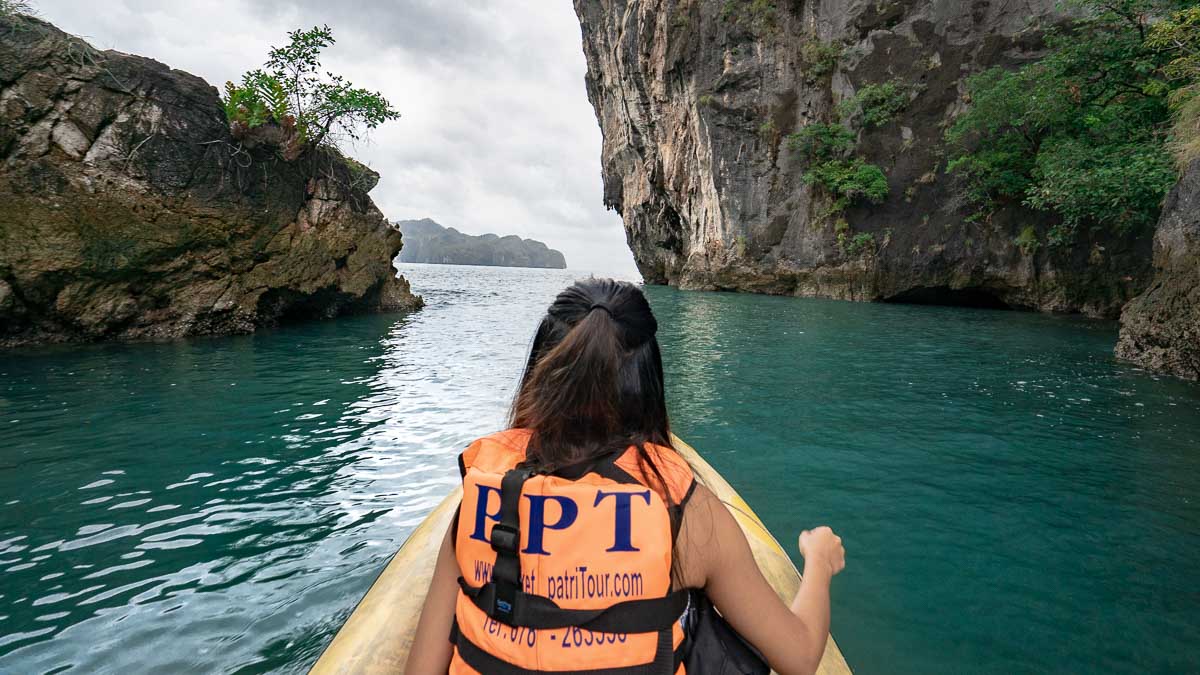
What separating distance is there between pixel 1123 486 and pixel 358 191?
1715 centimetres

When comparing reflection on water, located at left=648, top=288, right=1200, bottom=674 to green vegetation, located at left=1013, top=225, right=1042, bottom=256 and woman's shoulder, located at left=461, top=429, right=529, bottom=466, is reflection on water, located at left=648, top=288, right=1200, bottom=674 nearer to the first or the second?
woman's shoulder, located at left=461, top=429, right=529, bottom=466

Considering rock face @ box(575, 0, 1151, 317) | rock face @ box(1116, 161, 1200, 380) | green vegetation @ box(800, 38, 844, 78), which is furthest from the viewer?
green vegetation @ box(800, 38, 844, 78)

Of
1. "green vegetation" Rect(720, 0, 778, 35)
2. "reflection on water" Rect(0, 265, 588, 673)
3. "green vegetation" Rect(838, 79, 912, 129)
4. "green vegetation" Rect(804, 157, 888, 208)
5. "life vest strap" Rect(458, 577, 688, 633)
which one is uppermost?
"green vegetation" Rect(720, 0, 778, 35)

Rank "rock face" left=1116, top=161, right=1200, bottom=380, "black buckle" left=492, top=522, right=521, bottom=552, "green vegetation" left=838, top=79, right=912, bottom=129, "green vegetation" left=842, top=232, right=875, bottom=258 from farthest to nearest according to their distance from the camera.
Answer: "green vegetation" left=842, top=232, right=875, bottom=258 → "green vegetation" left=838, top=79, right=912, bottom=129 → "rock face" left=1116, top=161, right=1200, bottom=380 → "black buckle" left=492, top=522, right=521, bottom=552

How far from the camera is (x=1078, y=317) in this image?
16.8 meters

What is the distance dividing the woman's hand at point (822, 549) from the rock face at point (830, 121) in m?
20.7

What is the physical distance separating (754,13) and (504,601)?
99.3 ft

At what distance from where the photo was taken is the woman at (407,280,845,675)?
107 cm

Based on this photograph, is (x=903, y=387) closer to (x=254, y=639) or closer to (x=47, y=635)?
(x=254, y=639)

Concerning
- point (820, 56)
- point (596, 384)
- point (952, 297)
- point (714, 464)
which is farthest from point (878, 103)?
point (596, 384)

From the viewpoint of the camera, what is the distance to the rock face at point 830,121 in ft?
65.3

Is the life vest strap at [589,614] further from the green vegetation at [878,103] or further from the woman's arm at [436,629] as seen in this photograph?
the green vegetation at [878,103]

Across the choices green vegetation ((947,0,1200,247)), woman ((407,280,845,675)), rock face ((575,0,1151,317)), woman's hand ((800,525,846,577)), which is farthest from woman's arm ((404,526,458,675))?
rock face ((575,0,1151,317))

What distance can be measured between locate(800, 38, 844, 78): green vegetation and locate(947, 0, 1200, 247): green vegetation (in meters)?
7.33
